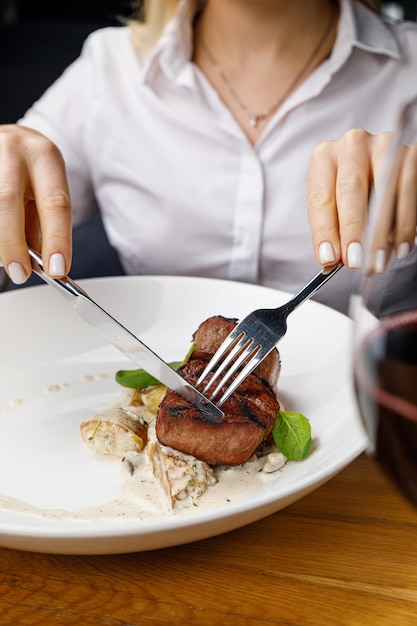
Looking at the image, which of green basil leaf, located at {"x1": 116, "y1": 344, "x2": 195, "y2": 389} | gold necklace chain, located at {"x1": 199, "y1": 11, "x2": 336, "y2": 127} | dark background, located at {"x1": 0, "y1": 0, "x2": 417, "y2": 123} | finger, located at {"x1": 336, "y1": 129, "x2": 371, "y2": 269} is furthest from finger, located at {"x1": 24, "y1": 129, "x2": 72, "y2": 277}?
dark background, located at {"x1": 0, "y1": 0, "x2": 417, "y2": 123}

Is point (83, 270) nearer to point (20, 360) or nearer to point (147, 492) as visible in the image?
point (20, 360)

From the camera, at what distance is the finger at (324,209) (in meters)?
0.98

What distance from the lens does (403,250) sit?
0.49 meters

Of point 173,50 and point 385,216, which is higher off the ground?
point 385,216

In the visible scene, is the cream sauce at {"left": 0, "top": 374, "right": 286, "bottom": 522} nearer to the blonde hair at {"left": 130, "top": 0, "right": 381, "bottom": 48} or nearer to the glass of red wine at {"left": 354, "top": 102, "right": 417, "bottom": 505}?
the glass of red wine at {"left": 354, "top": 102, "right": 417, "bottom": 505}

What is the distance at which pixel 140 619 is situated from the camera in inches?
27.0

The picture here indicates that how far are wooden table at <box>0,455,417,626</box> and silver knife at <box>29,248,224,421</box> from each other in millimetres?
149

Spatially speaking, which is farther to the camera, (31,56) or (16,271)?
(31,56)

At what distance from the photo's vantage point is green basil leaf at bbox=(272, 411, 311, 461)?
836 mm

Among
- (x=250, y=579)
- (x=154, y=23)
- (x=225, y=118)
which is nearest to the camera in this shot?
(x=250, y=579)

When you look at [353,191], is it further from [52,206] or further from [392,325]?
[392,325]

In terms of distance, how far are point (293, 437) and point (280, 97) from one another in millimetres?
1119

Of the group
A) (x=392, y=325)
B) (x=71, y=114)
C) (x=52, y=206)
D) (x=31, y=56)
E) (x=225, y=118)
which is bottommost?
(x=31, y=56)

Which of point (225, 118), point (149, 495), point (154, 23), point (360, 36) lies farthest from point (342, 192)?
point (154, 23)
